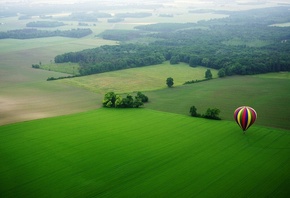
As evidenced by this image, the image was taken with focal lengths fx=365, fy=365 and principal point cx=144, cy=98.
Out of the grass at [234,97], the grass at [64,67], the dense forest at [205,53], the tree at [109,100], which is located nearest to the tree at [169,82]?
the grass at [234,97]

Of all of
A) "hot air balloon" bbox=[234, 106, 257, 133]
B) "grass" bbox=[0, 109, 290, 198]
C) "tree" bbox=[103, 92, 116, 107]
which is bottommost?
"grass" bbox=[0, 109, 290, 198]

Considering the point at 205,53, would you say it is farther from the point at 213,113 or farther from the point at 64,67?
the point at 213,113

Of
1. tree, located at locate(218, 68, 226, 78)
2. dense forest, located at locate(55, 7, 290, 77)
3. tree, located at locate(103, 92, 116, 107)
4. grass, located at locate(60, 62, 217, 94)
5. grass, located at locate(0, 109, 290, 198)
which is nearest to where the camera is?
grass, located at locate(0, 109, 290, 198)

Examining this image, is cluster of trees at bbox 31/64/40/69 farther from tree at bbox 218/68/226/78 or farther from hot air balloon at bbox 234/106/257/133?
hot air balloon at bbox 234/106/257/133

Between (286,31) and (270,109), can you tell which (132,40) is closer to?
(286,31)

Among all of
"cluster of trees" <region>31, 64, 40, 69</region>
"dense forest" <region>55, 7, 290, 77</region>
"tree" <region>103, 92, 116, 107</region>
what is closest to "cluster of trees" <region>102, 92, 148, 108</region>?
"tree" <region>103, 92, 116, 107</region>

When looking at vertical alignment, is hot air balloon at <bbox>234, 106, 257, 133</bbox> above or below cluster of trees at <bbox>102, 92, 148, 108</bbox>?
above
